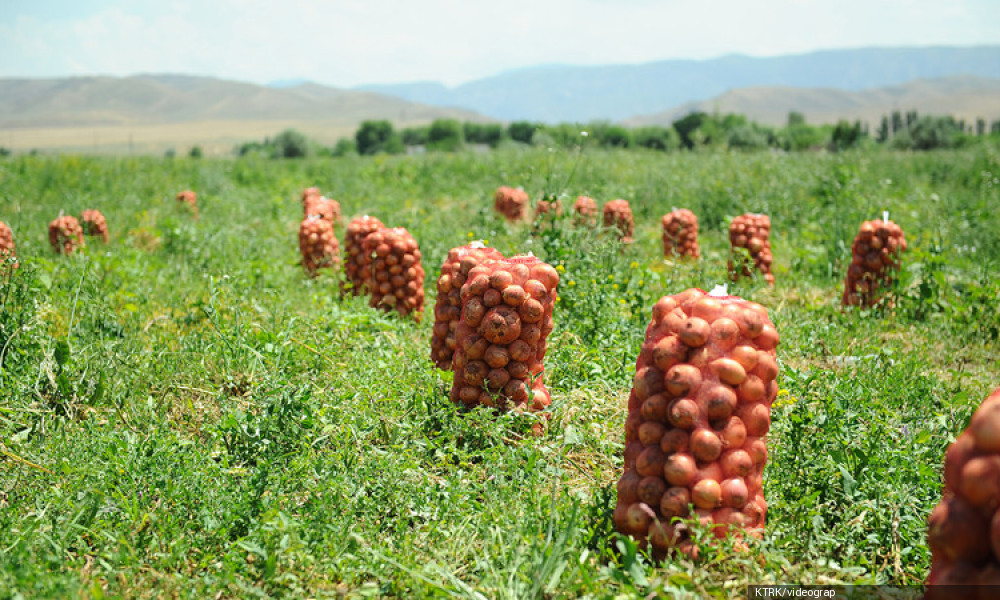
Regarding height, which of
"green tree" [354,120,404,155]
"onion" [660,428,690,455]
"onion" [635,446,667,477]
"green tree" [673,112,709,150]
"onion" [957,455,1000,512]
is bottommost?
"onion" [635,446,667,477]

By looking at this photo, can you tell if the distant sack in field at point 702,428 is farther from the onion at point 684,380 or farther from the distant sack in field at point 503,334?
the distant sack in field at point 503,334

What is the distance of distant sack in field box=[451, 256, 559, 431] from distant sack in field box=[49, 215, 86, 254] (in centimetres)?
623

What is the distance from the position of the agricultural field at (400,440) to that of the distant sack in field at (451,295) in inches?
9.0

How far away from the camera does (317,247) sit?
7.16 m

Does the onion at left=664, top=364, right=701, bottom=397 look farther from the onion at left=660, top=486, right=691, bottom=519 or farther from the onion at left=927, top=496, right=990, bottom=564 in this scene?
the onion at left=927, top=496, right=990, bottom=564

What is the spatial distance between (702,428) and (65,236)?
7.94 meters

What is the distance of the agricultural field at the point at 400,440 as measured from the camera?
2242 mm

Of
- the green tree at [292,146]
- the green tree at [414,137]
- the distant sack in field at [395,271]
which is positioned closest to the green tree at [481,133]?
the green tree at [414,137]

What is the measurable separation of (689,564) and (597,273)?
3053 mm

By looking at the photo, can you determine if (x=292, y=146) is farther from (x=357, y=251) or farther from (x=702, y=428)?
(x=702, y=428)

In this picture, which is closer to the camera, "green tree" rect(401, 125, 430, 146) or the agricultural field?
the agricultural field

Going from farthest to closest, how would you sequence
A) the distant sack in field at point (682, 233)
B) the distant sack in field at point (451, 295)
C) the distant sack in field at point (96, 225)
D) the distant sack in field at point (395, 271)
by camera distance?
the distant sack in field at point (96, 225), the distant sack in field at point (682, 233), the distant sack in field at point (395, 271), the distant sack in field at point (451, 295)

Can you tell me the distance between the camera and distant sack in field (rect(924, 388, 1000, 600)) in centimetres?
147

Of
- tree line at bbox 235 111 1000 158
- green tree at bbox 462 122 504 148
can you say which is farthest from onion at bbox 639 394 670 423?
green tree at bbox 462 122 504 148
